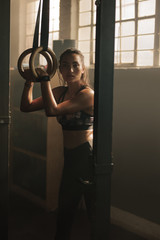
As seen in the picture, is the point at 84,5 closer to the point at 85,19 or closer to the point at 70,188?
the point at 85,19

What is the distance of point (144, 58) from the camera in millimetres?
2637

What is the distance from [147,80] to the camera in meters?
2.42

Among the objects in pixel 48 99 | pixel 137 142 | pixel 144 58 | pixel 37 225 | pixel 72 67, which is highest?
pixel 144 58

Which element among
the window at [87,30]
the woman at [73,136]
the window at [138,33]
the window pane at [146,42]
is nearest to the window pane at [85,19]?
the window at [87,30]

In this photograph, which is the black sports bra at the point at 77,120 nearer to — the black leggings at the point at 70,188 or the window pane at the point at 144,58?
the black leggings at the point at 70,188

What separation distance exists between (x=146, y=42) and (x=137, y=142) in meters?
0.79

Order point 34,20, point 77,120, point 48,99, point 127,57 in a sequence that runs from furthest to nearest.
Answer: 1. point 34,20
2. point 127,57
3. point 77,120
4. point 48,99

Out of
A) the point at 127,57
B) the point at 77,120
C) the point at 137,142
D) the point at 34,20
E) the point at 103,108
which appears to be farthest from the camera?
the point at 34,20

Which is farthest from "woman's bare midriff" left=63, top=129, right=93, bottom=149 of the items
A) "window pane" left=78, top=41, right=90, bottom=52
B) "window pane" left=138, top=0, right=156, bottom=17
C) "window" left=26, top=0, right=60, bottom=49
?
"window" left=26, top=0, right=60, bottom=49

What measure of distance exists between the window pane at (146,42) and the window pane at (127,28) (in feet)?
0.39

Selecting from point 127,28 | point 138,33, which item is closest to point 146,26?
point 138,33

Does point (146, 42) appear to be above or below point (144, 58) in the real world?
above

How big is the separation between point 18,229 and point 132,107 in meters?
1.29

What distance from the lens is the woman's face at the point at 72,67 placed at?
1893 millimetres
